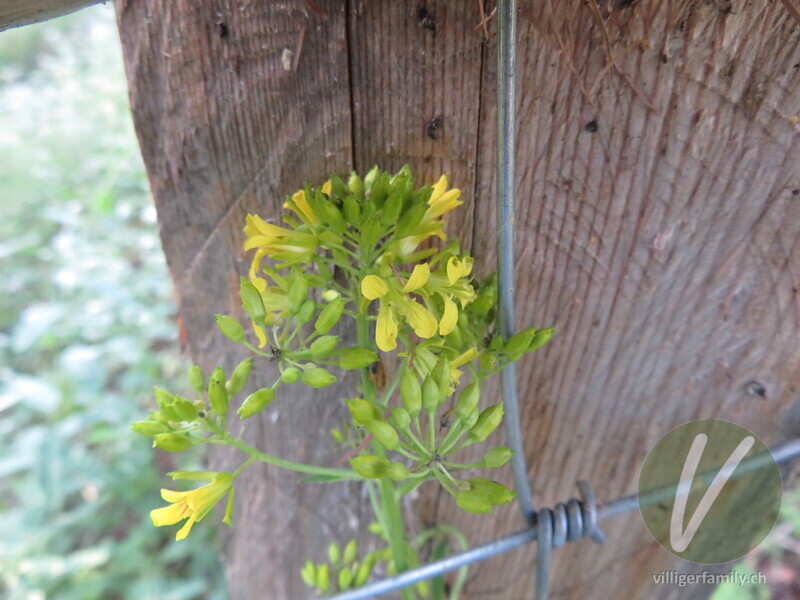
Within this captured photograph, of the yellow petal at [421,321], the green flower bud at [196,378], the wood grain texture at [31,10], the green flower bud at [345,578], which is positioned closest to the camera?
the wood grain texture at [31,10]

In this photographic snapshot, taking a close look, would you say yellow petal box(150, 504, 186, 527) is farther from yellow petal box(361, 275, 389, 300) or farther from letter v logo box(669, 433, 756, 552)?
letter v logo box(669, 433, 756, 552)

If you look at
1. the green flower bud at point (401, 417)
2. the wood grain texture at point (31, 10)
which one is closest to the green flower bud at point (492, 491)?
the green flower bud at point (401, 417)

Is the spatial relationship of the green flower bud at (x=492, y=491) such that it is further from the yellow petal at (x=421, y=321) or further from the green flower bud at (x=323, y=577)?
the green flower bud at (x=323, y=577)

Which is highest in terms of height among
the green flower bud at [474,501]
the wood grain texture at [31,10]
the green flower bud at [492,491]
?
the wood grain texture at [31,10]

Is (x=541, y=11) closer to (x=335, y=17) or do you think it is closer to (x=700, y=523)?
(x=335, y=17)

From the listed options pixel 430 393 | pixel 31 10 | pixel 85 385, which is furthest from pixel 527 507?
pixel 85 385

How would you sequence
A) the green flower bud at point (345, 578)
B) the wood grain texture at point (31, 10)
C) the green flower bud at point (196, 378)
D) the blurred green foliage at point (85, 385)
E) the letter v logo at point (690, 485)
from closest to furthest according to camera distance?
the wood grain texture at point (31, 10), the green flower bud at point (196, 378), the letter v logo at point (690, 485), the green flower bud at point (345, 578), the blurred green foliage at point (85, 385)

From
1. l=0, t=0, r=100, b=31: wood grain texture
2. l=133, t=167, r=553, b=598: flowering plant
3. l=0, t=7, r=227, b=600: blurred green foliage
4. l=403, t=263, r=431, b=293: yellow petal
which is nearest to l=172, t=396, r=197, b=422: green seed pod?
l=133, t=167, r=553, b=598: flowering plant

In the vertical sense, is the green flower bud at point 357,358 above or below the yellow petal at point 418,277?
below
